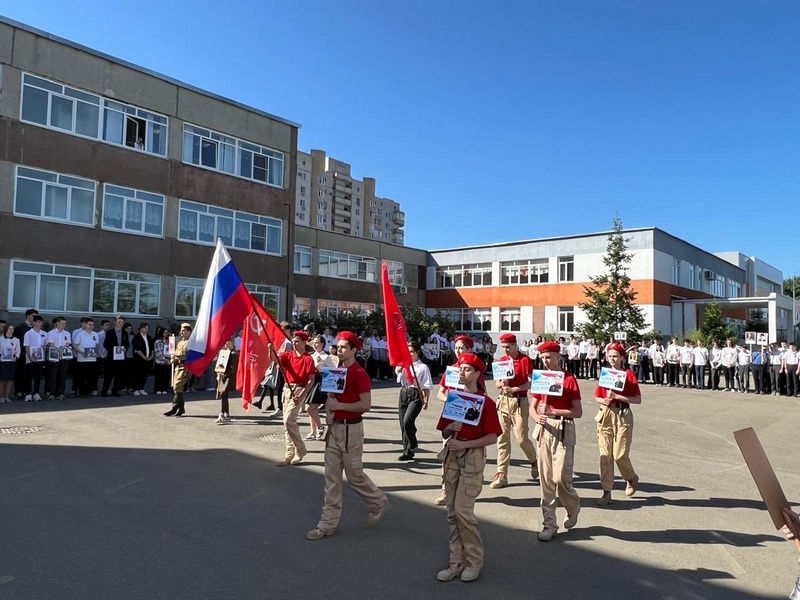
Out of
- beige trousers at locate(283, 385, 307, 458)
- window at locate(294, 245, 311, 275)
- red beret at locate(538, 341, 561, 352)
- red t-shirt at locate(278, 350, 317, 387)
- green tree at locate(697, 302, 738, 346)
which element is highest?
window at locate(294, 245, 311, 275)

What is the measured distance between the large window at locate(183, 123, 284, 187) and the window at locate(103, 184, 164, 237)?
2625 millimetres

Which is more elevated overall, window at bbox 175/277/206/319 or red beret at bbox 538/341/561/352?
window at bbox 175/277/206/319

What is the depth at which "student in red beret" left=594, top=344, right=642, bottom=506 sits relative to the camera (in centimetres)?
705

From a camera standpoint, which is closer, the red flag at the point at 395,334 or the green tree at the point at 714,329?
the red flag at the point at 395,334

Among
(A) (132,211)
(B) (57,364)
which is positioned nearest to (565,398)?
(B) (57,364)

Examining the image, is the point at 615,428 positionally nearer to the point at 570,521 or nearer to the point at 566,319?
the point at 570,521

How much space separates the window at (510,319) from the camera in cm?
4138

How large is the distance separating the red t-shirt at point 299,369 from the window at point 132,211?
1678 centimetres

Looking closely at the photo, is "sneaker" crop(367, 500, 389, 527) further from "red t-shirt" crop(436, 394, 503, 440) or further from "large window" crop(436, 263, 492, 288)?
"large window" crop(436, 263, 492, 288)

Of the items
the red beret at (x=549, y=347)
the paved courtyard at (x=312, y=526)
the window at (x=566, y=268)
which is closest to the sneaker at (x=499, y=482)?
the paved courtyard at (x=312, y=526)

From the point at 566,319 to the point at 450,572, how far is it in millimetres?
35690

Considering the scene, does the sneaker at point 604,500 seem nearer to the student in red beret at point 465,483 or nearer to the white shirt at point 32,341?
the student in red beret at point 465,483

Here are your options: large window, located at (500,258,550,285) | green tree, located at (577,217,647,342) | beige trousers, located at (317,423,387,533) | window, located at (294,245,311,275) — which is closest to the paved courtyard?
beige trousers, located at (317,423,387,533)

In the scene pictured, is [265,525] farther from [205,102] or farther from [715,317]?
[715,317]
